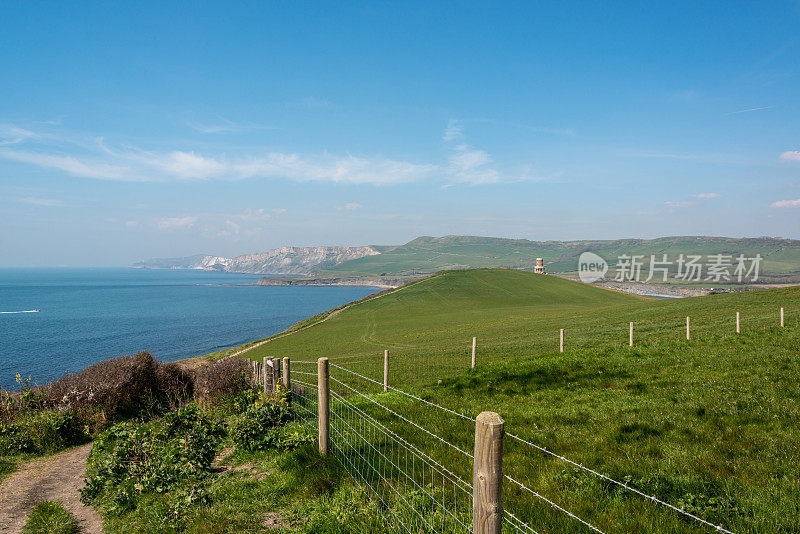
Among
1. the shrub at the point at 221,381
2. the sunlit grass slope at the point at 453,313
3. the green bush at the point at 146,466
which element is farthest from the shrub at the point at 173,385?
the sunlit grass slope at the point at 453,313

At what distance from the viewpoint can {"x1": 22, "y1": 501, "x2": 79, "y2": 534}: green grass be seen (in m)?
6.38

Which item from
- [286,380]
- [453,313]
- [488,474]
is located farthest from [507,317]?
[488,474]

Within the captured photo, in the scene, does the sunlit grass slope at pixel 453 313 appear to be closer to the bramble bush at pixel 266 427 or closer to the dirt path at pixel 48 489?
the bramble bush at pixel 266 427

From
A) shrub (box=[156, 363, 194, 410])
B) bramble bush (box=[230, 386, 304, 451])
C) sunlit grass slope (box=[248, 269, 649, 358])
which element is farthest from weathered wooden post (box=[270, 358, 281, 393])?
sunlit grass slope (box=[248, 269, 649, 358])

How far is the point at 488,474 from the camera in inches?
138

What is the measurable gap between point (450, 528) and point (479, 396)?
8.39 meters

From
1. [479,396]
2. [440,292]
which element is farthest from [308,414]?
[440,292]

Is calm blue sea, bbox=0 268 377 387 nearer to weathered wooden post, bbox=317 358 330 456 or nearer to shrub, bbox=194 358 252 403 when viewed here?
shrub, bbox=194 358 252 403

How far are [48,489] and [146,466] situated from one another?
211 centimetres

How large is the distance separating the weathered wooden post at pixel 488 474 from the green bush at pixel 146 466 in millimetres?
4926

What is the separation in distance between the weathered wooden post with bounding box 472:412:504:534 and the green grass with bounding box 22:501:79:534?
6.37 meters

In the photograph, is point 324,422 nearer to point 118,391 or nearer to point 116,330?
point 118,391

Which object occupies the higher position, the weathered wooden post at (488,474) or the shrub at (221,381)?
the weathered wooden post at (488,474)

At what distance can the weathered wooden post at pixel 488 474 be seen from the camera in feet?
11.3
